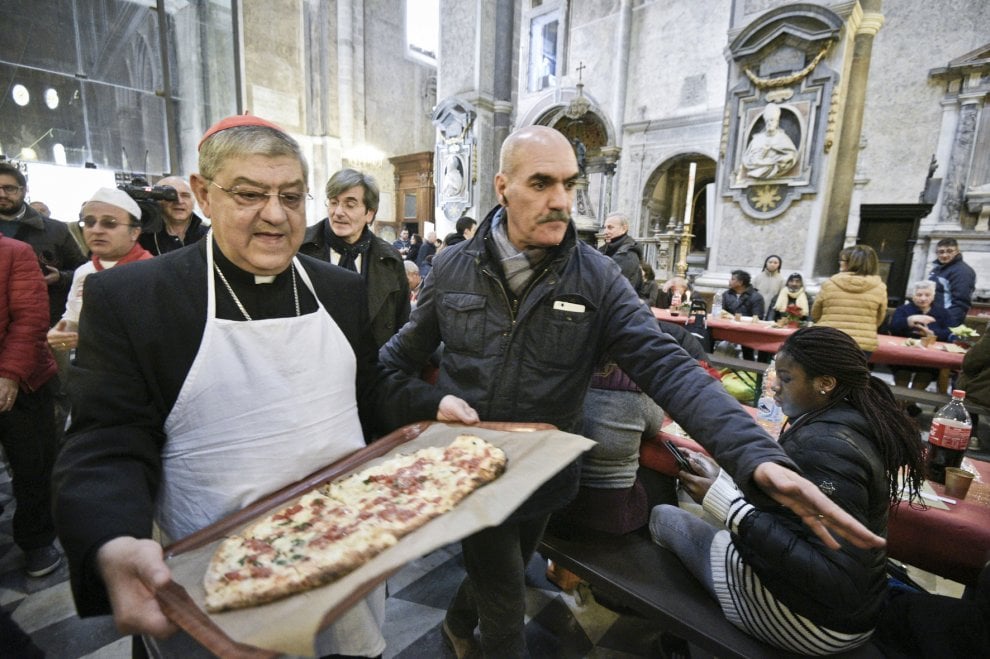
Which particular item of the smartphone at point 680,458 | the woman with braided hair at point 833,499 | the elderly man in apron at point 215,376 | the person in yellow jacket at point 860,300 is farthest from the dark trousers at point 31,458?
the person in yellow jacket at point 860,300

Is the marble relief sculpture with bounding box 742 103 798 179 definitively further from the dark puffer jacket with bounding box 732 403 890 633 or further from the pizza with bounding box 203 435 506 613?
the pizza with bounding box 203 435 506 613

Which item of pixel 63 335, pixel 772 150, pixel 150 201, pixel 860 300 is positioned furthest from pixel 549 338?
pixel 772 150

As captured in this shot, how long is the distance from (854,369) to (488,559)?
145cm

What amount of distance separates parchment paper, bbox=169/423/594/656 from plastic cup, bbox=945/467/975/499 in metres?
1.89

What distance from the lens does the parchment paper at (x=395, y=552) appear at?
0.80 m

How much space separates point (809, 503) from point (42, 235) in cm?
496

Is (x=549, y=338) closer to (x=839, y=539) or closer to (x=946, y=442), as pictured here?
(x=839, y=539)

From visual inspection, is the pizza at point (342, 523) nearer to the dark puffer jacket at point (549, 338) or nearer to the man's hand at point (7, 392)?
the dark puffer jacket at point (549, 338)

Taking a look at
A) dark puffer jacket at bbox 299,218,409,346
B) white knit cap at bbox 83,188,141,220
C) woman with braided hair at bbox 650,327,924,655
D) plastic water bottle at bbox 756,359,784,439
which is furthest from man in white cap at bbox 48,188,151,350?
plastic water bottle at bbox 756,359,784,439

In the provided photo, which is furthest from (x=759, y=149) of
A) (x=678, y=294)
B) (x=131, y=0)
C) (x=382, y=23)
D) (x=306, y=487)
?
(x=382, y=23)

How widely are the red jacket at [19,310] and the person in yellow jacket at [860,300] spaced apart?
662cm

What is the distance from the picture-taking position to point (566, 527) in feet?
7.01

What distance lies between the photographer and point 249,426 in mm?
1142

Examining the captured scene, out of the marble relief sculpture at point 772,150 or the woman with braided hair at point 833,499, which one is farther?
the marble relief sculpture at point 772,150
